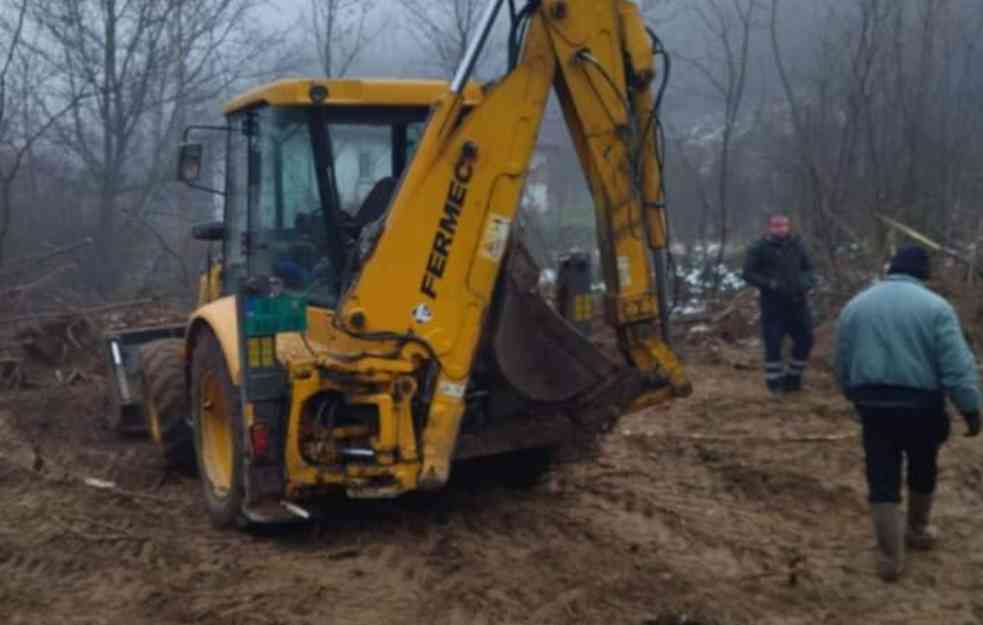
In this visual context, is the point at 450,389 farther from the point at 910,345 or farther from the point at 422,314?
the point at 910,345

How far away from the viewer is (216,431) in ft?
24.7

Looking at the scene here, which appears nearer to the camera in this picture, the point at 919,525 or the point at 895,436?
the point at 895,436

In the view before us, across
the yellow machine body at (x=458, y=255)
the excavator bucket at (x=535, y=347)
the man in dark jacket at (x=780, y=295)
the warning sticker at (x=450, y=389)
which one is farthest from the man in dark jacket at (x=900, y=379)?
the man in dark jacket at (x=780, y=295)

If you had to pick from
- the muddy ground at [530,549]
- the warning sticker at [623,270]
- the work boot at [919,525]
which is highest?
the warning sticker at [623,270]

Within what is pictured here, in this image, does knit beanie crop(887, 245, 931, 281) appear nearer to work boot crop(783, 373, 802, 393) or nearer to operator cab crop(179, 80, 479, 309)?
operator cab crop(179, 80, 479, 309)

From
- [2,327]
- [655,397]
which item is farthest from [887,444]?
[2,327]

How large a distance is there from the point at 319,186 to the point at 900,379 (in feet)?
10.2

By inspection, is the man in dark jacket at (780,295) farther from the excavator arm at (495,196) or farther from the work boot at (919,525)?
the excavator arm at (495,196)

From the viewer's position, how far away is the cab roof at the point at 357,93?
22.4 feet

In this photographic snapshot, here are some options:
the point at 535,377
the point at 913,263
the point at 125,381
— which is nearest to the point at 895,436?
the point at 913,263

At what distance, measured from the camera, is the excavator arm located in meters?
6.24

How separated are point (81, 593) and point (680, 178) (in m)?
19.1

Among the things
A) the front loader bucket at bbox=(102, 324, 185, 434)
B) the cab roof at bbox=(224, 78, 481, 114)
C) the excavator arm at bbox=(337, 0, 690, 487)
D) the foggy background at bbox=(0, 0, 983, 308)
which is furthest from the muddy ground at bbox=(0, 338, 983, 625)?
the foggy background at bbox=(0, 0, 983, 308)

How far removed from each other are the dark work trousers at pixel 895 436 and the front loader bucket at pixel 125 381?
18.0ft
